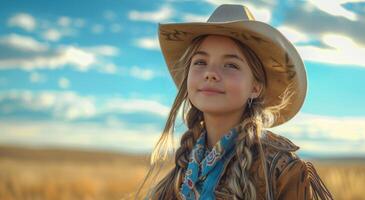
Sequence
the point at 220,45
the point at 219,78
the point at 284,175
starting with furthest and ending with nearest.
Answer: the point at 220,45 < the point at 219,78 < the point at 284,175

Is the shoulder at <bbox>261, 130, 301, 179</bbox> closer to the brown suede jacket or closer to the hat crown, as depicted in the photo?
the brown suede jacket

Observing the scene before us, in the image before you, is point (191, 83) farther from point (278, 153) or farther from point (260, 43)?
point (278, 153)

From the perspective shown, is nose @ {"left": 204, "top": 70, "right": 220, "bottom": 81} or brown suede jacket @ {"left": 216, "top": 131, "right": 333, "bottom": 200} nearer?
brown suede jacket @ {"left": 216, "top": 131, "right": 333, "bottom": 200}

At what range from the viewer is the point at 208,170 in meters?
3.54

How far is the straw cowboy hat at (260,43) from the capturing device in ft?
11.9

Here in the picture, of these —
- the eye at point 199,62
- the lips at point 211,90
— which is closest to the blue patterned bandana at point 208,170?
the lips at point 211,90

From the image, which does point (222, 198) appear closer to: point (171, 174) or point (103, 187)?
point (171, 174)

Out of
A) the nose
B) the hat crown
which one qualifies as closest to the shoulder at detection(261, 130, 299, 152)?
the nose

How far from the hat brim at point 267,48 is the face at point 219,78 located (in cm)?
9

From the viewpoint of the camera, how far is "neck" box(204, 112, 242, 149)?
3.72m

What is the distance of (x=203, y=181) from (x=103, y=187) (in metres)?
6.53

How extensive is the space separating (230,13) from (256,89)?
48 cm

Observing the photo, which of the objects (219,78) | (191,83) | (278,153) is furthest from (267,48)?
(278,153)

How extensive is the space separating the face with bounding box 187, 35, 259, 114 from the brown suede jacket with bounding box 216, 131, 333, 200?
28 centimetres
